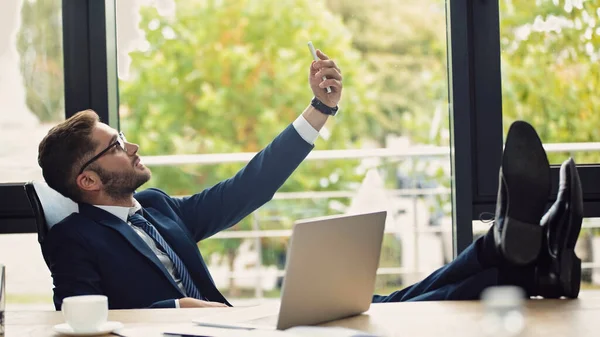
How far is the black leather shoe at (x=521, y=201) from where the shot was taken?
1.71 meters

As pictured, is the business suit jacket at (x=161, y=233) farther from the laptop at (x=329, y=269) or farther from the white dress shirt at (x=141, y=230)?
the laptop at (x=329, y=269)

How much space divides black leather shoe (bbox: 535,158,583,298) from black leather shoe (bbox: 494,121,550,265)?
0.03 meters

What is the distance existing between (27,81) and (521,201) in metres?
1.89

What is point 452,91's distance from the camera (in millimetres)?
2766

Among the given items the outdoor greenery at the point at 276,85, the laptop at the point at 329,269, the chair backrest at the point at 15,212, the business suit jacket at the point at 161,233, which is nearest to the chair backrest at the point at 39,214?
the business suit jacket at the point at 161,233

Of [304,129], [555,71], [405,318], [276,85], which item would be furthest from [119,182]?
[276,85]

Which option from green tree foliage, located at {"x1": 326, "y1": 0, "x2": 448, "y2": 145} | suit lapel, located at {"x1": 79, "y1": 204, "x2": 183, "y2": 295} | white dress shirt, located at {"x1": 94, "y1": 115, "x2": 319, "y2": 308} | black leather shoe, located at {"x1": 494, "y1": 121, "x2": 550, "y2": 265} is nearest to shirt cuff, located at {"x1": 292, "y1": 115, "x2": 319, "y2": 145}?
white dress shirt, located at {"x1": 94, "y1": 115, "x2": 319, "y2": 308}

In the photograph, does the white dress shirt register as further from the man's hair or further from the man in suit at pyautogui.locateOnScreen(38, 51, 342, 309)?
the man's hair

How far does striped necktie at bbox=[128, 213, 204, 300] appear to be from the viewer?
7.30ft

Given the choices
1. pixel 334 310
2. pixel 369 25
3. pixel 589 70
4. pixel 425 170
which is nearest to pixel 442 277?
pixel 334 310

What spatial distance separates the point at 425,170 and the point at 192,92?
3414 millimetres

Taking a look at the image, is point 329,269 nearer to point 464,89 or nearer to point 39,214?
point 39,214

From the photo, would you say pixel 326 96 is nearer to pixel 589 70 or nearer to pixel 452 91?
pixel 452 91

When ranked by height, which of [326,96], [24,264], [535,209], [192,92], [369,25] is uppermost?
[369,25]
